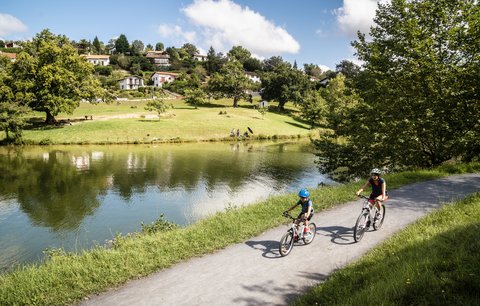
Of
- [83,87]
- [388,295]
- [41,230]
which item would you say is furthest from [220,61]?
[388,295]

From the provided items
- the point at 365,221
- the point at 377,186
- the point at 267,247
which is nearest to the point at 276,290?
the point at 267,247

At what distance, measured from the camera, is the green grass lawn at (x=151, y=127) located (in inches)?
2169

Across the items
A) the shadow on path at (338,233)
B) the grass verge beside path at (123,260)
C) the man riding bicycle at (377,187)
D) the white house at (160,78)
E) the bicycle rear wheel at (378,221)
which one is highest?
the white house at (160,78)

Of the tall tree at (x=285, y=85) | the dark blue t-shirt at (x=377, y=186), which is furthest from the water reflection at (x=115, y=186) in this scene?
the tall tree at (x=285, y=85)

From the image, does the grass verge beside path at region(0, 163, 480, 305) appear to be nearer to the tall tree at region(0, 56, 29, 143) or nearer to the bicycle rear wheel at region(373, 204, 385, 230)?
the bicycle rear wheel at region(373, 204, 385, 230)

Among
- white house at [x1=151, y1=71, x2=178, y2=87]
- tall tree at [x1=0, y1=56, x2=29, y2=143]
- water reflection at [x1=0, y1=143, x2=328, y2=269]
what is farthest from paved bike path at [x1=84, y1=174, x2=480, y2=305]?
white house at [x1=151, y1=71, x2=178, y2=87]

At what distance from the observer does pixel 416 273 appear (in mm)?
8219

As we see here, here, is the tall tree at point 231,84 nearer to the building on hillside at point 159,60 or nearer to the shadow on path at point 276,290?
the shadow on path at point 276,290

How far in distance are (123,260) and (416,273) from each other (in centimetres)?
916

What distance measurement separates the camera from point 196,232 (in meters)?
14.1

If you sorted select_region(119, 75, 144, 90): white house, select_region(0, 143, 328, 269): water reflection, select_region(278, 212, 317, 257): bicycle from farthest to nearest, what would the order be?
1. select_region(119, 75, 144, 90): white house
2. select_region(0, 143, 328, 269): water reflection
3. select_region(278, 212, 317, 257): bicycle

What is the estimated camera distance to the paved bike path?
375 inches

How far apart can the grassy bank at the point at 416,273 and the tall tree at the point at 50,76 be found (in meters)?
59.9

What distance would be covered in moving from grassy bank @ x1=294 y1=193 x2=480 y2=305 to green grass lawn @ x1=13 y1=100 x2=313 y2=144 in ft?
165
